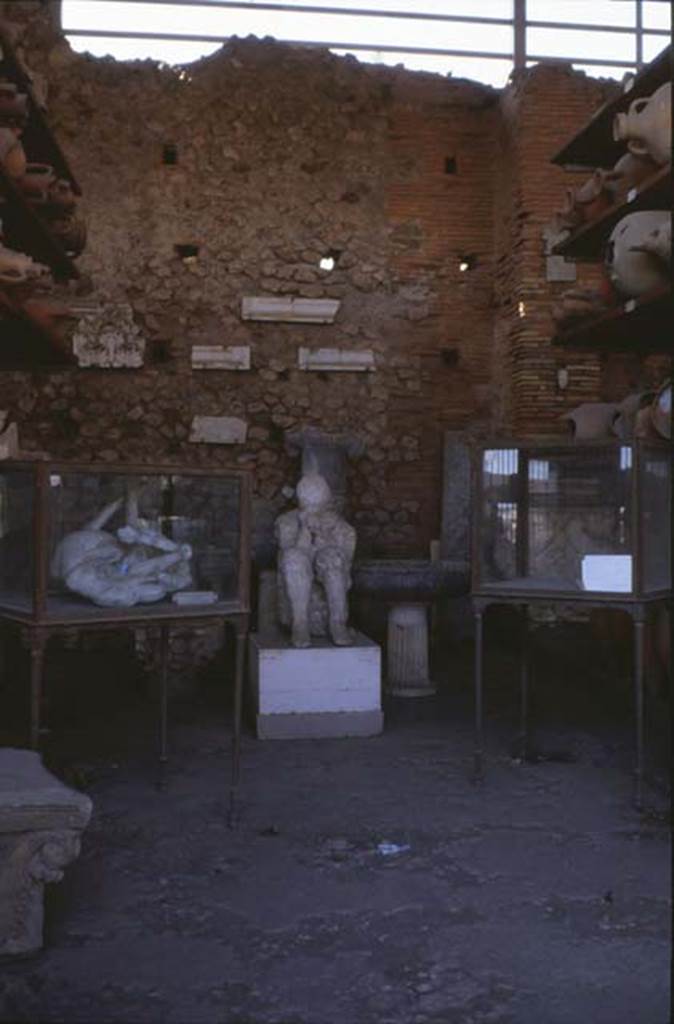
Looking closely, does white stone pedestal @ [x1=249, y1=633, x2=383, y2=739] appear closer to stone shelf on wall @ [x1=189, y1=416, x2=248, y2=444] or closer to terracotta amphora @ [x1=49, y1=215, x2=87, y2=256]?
terracotta amphora @ [x1=49, y1=215, x2=87, y2=256]

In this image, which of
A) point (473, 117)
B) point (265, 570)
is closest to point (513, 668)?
point (265, 570)

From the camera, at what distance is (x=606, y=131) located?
5.09 metres

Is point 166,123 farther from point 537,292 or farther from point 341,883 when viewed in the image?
point 341,883

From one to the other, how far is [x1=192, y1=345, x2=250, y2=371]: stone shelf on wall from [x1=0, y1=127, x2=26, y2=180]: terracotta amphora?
3.97 metres

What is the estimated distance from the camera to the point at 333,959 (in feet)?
8.65

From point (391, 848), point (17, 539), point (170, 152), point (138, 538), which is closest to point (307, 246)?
point (170, 152)

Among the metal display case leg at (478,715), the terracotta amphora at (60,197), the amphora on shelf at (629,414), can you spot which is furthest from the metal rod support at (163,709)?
the amphora on shelf at (629,414)

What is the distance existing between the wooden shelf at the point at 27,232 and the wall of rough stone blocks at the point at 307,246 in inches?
105

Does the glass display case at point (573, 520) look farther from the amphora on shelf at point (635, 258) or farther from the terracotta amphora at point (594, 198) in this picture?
the terracotta amphora at point (594, 198)

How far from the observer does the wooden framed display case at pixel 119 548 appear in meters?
3.61

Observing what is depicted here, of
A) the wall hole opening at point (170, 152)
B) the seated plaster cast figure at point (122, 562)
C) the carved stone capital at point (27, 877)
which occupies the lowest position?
the carved stone capital at point (27, 877)

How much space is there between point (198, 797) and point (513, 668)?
11.8 feet

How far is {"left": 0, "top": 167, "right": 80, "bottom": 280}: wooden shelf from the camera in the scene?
14.7ft

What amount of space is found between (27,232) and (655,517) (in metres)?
3.47
